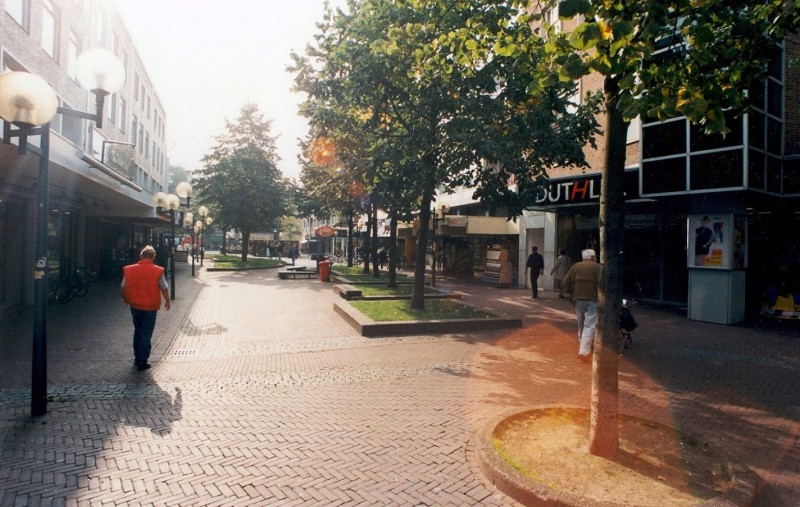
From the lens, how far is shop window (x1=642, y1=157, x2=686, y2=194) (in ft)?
36.2

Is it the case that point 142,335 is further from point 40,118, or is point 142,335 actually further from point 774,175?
point 774,175

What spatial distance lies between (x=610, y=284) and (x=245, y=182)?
3358 cm

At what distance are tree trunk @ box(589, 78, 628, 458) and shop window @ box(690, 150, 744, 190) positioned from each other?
8.12 meters

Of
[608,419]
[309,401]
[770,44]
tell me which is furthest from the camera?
[309,401]

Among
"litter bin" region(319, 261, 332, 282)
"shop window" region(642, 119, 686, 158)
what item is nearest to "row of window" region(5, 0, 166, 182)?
"litter bin" region(319, 261, 332, 282)

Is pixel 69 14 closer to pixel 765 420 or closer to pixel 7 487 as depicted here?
pixel 7 487

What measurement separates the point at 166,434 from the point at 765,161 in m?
12.9

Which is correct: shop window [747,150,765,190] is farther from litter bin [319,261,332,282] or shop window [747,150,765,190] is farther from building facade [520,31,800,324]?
litter bin [319,261,332,282]

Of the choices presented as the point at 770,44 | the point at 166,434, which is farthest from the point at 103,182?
the point at 770,44

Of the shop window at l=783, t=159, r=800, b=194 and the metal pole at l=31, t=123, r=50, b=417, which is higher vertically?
the shop window at l=783, t=159, r=800, b=194

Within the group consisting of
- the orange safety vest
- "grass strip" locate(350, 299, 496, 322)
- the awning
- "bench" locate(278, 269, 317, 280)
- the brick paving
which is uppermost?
the awning

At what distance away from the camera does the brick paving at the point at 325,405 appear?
359cm

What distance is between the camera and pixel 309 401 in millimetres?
5465

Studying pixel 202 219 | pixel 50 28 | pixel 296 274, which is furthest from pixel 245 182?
pixel 50 28
